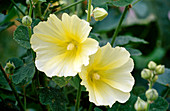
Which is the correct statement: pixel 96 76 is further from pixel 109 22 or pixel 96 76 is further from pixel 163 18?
pixel 163 18

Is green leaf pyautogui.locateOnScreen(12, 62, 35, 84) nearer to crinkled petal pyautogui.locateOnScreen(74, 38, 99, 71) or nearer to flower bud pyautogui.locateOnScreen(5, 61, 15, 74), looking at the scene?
flower bud pyautogui.locateOnScreen(5, 61, 15, 74)

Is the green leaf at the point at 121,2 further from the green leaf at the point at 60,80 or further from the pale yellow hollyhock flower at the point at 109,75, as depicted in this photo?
the green leaf at the point at 60,80

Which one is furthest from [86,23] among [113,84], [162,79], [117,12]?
[117,12]

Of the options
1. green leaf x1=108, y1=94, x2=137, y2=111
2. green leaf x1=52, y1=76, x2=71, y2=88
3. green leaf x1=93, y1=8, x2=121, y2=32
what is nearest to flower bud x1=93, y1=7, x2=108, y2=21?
green leaf x1=52, y1=76, x2=71, y2=88

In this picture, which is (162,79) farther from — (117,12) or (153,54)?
(153,54)

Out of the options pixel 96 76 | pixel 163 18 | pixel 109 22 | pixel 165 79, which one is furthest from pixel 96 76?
pixel 163 18

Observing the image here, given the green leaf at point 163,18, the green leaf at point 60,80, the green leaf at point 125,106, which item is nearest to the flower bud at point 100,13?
the green leaf at point 60,80
